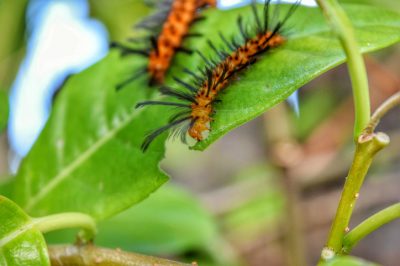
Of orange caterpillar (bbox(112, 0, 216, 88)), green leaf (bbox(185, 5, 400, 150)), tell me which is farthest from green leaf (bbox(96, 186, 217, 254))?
green leaf (bbox(185, 5, 400, 150))

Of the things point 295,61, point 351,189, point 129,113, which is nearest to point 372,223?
point 351,189

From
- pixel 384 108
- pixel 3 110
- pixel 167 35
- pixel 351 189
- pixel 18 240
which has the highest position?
pixel 167 35

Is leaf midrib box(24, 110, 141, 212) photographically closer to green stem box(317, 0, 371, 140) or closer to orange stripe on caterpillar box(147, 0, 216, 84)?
orange stripe on caterpillar box(147, 0, 216, 84)

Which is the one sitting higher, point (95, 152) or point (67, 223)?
point (95, 152)

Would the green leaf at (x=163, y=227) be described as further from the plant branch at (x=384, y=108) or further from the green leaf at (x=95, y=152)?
the plant branch at (x=384, y=108)

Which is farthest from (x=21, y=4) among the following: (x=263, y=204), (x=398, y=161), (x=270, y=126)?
(x=398, y=161)

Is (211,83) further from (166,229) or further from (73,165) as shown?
(166,229)

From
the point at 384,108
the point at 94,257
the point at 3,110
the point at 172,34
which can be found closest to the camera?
the point at 384,108
